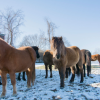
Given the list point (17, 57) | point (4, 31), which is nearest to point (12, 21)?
point (4, 31)

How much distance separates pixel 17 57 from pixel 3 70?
0.67 meters

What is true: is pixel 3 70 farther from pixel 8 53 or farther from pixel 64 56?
pixel 64 56

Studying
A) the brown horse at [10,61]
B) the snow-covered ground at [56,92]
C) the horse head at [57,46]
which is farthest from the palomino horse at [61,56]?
the brown horse at [10,61]

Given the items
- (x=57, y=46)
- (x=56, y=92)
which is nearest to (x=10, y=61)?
(x=57, y=46)

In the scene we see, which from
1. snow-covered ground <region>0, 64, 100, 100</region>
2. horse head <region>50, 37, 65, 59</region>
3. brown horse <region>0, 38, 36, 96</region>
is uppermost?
horse head <region>50, 37, 65, 59</region>

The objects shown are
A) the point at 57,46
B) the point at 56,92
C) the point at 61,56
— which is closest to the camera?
the point at 56,92

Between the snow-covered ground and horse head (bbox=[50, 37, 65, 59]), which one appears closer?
the snow-covered ground

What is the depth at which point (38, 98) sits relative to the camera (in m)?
3.32

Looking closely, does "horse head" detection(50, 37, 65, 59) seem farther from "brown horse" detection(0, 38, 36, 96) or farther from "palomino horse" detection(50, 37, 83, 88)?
"brown horse" detection(0, 38, 36, 96)

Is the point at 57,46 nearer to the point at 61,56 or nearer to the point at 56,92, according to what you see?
the point at 61,56

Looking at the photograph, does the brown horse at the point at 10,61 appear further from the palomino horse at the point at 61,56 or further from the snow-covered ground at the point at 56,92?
the palomino horse at the point at 61,56

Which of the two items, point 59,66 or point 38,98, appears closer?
point 38,98

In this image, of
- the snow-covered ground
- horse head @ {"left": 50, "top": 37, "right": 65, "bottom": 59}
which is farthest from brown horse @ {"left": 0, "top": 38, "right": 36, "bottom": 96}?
horse head @ {"left": 50, "top": 37, "right": 65, "bottom": 59}

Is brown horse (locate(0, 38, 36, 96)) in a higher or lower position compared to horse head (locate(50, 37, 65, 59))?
lower
